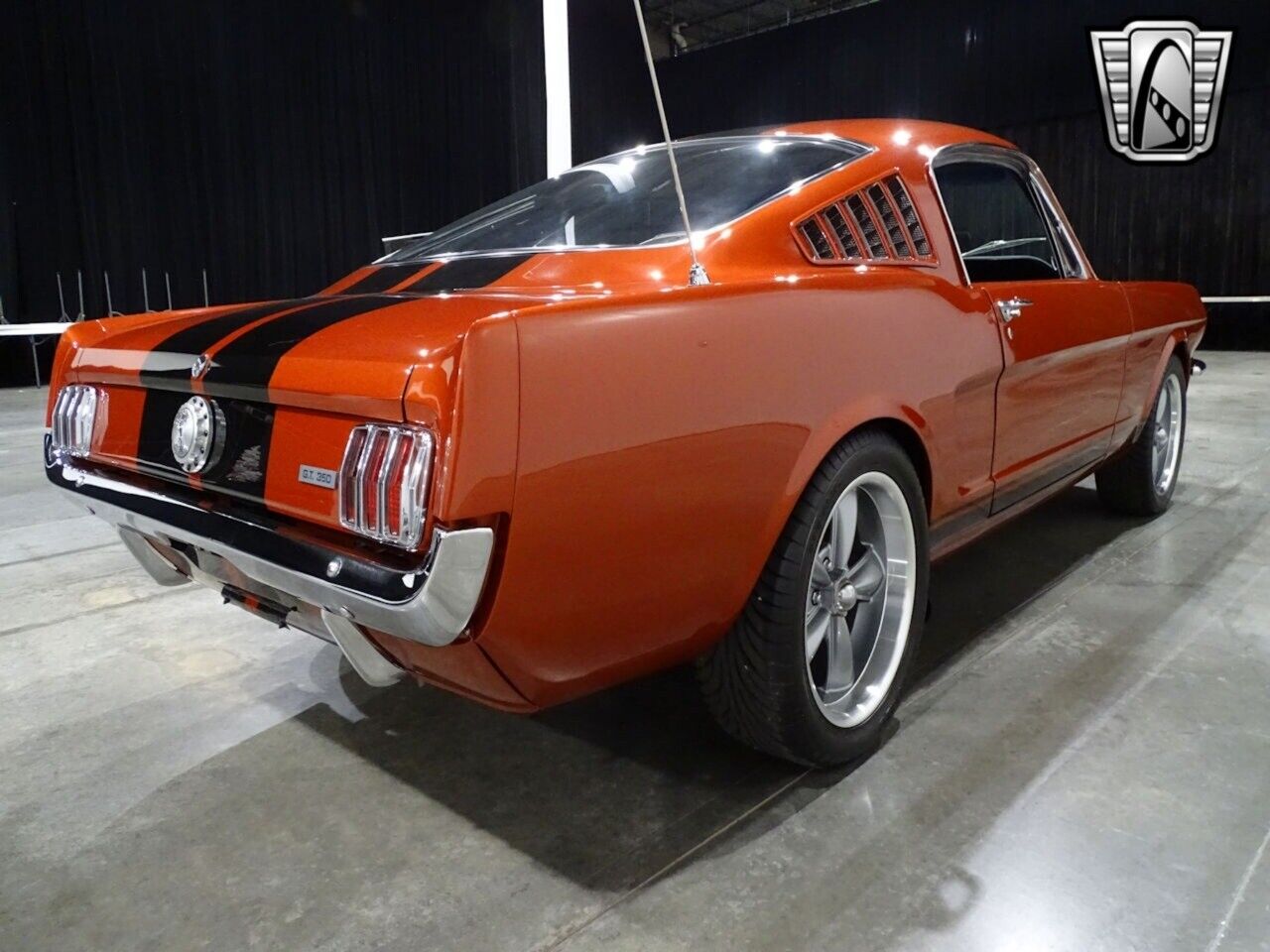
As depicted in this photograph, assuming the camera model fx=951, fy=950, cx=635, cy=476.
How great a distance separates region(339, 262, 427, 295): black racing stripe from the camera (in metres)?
1.97

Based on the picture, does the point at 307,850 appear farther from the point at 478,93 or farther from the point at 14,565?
the point at 478,93

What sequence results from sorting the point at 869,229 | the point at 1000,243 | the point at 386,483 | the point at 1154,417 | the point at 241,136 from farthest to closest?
the point at 241,136 < the point at 1154,417 < the point at 1000,243 < the point at 869,229 < the point at 386,483

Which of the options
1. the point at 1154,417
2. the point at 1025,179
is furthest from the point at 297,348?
the point at 1154,417

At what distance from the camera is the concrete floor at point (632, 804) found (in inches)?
52.4

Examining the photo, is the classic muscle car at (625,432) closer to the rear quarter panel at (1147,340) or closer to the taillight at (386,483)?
the taillight at (386,483)

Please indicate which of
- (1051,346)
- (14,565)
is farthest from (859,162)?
(14,565)

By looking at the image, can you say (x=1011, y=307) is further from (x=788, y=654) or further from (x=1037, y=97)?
(x=1037, y=97)

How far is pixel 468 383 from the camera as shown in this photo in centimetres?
110

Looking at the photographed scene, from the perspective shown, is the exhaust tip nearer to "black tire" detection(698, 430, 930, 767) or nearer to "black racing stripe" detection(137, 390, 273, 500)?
"black racing stripe" detection(137, 390, 273, 500)

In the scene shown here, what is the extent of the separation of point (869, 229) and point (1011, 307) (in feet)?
1.43

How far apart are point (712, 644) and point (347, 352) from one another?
0.72 metres

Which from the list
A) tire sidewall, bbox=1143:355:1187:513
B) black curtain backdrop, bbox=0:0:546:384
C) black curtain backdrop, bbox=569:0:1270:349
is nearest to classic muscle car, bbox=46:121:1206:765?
tire sidewall, bbox=1143:355:1187:513

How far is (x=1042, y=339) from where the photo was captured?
220 centimetres

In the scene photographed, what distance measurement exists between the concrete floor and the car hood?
2.38ft
